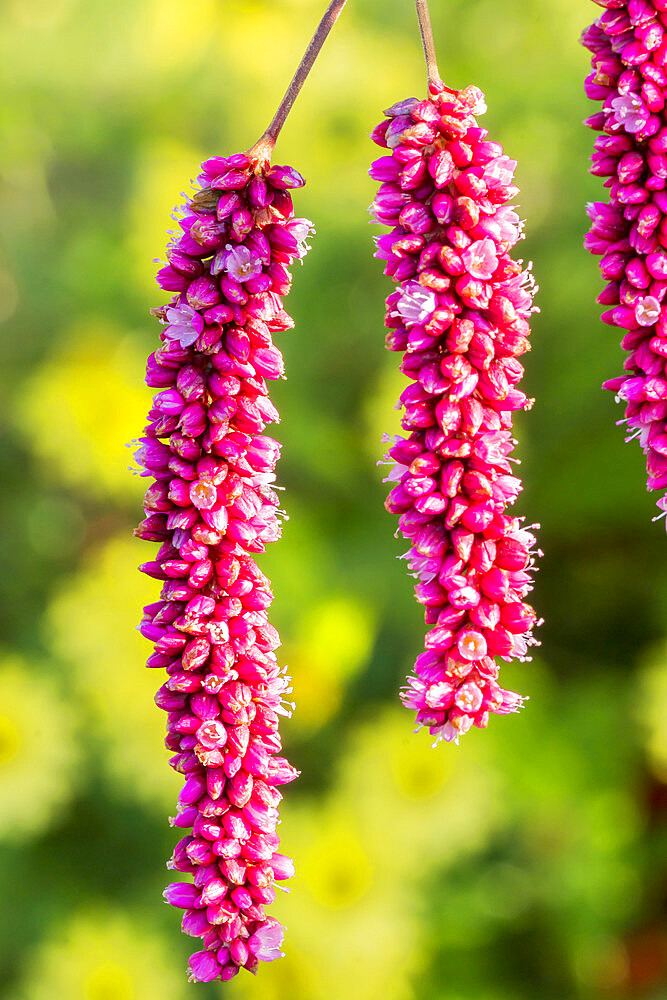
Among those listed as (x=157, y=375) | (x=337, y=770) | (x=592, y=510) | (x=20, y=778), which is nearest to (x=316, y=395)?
(x=592, y=510)

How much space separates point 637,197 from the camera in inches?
40.1

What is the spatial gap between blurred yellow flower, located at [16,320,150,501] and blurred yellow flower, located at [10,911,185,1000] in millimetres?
1309

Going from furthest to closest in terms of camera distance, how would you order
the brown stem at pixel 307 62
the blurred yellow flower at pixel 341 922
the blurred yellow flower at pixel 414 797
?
the blurred yellow flower at pixel 414 797 → the blurred yellow flower at pixel 341 922 → the brown stem at pixel 307 62

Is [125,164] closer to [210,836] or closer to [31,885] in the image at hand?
[31,885]

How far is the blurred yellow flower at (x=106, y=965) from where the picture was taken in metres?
3.00

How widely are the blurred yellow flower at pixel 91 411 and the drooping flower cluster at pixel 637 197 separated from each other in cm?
239

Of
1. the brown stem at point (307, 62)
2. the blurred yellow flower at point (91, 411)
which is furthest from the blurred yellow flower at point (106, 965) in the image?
the brown stem at point (307, 62)

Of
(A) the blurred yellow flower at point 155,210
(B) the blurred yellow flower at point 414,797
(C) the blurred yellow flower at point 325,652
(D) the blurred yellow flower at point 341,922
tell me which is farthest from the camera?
(A) the blurred yellow flower at point 155,210

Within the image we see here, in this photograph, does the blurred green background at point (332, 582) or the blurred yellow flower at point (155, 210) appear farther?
the blurred yellow flower at point (155, 210)

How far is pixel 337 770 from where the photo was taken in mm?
3371

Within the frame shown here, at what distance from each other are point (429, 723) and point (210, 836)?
0.81 feet

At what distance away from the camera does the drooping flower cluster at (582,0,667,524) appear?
1.00 meters

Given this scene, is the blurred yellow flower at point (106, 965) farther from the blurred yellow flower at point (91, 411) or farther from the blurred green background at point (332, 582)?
the blurred yellow flower at point (91, 411)

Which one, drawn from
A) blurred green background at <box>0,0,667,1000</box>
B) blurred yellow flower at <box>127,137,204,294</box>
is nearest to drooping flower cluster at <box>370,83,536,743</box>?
blurred green background at <box>0,0,667,1000</box>
